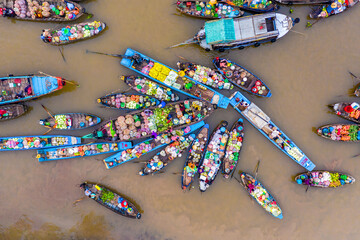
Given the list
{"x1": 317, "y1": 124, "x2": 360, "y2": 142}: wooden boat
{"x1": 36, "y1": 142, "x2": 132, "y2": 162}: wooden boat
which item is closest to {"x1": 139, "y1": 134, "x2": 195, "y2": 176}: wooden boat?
{"x1": 36, "y1": 142, "x2": 132, "y2": 162}: wooden boat

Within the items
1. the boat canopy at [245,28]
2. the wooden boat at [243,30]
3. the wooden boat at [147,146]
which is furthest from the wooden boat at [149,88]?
the boat canopy at [245,28]

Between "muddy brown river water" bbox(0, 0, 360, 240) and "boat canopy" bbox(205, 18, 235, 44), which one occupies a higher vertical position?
"boat canopy" bbox(205, 18, 235, 44)

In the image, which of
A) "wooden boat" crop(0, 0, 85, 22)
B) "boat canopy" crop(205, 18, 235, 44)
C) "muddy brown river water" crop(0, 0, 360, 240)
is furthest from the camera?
"muddy brown river water" crop(0, 0, 360, 240)

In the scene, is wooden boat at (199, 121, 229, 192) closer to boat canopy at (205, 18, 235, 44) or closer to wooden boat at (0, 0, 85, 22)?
boat canopy at (205, 18, 235, 44)

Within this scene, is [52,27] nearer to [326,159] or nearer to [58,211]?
[58,211]

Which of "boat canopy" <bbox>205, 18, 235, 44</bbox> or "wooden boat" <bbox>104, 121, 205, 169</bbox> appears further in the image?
"wooden boat" <bbox>104, 121, 205, 169</bbox>

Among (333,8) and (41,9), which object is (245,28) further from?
(41,9)

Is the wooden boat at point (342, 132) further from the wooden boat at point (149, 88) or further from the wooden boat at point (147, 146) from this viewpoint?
the wooden boat at point (149, 88)
